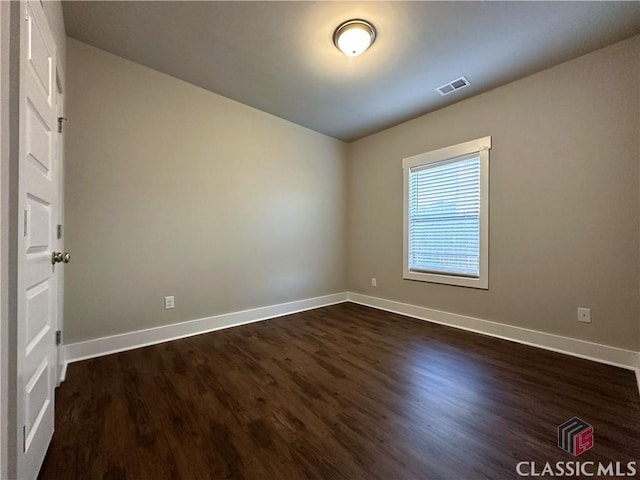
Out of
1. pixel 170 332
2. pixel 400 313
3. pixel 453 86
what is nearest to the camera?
pixel 170 332

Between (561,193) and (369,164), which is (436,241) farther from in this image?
(369,164)

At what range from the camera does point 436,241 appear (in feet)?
11.1

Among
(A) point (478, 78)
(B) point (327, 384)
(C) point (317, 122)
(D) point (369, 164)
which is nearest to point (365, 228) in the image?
(D) point (369, 164)

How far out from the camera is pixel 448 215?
3279 mm

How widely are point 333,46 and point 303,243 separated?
241cm

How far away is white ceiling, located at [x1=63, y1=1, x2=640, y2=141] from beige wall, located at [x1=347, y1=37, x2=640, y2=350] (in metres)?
0.25

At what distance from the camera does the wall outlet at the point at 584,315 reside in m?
2.31

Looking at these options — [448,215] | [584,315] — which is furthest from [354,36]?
[584,315]

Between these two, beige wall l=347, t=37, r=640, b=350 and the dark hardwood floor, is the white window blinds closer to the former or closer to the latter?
beige wall l=347, t=37, r=640, b=350

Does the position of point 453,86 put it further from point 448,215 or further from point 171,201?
point 171,201

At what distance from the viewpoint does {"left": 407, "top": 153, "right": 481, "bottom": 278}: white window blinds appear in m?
3.06

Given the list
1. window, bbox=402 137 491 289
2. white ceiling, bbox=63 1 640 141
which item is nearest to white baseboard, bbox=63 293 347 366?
window, bbox=402 137 491 289

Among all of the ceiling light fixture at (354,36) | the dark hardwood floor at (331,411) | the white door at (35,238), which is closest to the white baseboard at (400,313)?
the dark hardwood floor at (331,411)

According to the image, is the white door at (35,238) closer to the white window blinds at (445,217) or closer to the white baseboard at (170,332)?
the white baseboard at (170,332)
